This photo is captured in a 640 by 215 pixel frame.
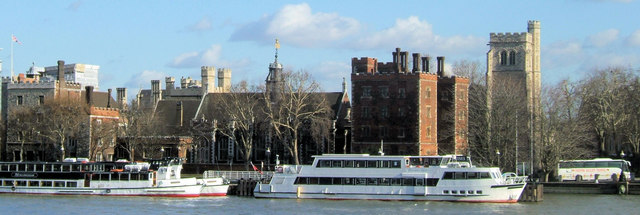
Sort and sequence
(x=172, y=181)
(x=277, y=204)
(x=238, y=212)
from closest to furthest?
(x=238, y=212) < (x=277, y=204) < (x=172, y=181)

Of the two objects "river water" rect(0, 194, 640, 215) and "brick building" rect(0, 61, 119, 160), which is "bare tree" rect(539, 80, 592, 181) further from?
"brick building" rect(0, 61, 119, 160)

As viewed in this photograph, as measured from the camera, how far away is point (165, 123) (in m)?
123

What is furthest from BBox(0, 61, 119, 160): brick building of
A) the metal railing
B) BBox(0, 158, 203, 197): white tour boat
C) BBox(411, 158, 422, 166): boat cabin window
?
BBox(411, 158, 422, 166): boat cabin window

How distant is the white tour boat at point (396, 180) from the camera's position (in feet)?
262

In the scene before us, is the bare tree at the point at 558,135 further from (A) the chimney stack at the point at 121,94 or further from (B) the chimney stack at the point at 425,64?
(A) the chimney stack at the point at 121,94

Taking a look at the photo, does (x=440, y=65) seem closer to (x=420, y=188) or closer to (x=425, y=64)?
(x=425, y=64)

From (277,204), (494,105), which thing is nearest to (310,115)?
(494,105)

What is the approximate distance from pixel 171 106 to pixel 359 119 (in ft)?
87.6

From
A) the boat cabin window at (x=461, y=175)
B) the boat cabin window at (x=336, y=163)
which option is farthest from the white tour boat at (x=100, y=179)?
the boat cabin window at (x=461, y=175)

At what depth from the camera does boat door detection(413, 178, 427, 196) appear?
80938mm

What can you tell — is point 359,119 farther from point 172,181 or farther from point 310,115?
point 172,181

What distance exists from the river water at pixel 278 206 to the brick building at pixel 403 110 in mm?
21208

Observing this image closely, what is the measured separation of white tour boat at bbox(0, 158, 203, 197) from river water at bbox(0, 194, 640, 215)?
1.26 meters

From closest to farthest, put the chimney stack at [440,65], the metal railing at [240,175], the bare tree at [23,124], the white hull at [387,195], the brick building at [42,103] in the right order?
the white hull at [387,195] → the metal railing at [240,175] → the bare tree at [23,124] → the brick building at [42,103] → the chimney stack at [440,65]
